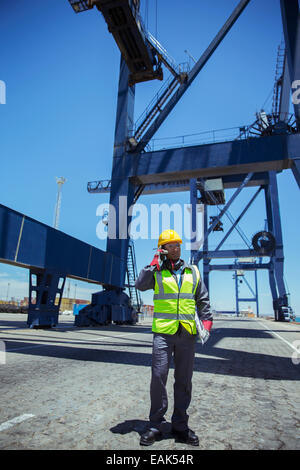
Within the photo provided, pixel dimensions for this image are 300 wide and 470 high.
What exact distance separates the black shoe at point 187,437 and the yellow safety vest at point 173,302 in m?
0.78

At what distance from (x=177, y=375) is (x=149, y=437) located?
0.54m

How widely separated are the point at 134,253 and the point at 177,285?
2053cm

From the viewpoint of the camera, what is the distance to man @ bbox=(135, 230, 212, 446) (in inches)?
100

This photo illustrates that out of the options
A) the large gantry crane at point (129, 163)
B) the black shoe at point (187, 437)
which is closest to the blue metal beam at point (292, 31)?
the large gantry crane at point (129, 163)

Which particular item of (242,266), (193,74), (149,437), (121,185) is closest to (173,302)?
(149,437)

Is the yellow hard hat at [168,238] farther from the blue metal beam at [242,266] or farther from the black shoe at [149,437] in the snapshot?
the blue metal beam at [242,266]

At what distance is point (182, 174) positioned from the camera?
20578mm

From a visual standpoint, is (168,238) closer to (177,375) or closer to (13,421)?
(177,375)

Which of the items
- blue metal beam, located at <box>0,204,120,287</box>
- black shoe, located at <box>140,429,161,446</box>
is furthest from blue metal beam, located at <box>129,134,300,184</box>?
black shoe, located at <box>140,429,161,446</box>

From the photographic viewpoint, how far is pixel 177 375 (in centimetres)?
271

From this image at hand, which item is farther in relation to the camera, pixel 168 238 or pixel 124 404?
pixel 124 404
